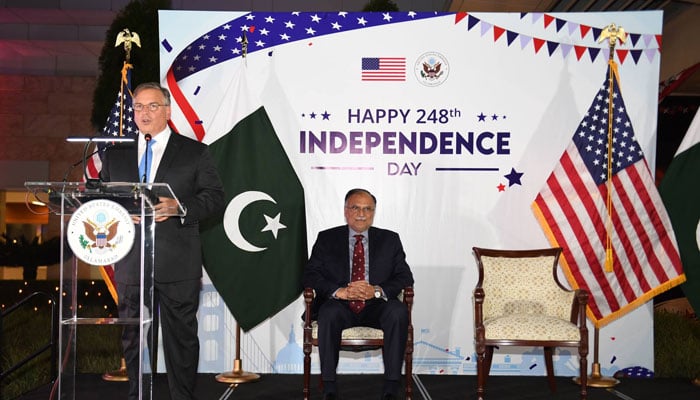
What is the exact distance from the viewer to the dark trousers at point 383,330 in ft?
16.0

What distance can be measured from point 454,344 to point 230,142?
2276mm

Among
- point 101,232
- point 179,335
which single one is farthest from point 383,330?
point 101,232

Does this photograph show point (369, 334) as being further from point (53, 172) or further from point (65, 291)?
point (53, 172)

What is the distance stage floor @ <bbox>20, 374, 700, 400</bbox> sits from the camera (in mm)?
5242

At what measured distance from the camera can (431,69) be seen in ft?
20.1

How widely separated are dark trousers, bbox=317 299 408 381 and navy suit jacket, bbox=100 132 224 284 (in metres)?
1.33

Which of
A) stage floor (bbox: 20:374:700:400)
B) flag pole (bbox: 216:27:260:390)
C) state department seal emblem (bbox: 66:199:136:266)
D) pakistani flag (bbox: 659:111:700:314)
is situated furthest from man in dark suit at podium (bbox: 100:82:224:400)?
pakistani flag (bbox: 659:111:700:314)

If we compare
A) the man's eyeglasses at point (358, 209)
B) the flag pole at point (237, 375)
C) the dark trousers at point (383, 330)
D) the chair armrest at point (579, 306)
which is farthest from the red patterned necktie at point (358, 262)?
the chair armrest at point (579, 306)

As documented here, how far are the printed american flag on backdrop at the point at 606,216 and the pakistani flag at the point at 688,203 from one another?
96 mm

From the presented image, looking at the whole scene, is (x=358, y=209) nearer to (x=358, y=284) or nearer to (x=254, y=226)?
(x=358, y=284)

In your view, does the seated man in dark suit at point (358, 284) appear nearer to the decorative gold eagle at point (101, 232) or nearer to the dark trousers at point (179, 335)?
the dark trousers at point (179, 335)

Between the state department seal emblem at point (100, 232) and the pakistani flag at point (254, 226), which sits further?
the pakistani flag at point (254, 226)

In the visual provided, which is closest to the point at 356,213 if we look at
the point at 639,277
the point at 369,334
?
the point at 369,334

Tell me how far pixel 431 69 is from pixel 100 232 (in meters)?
3.56
